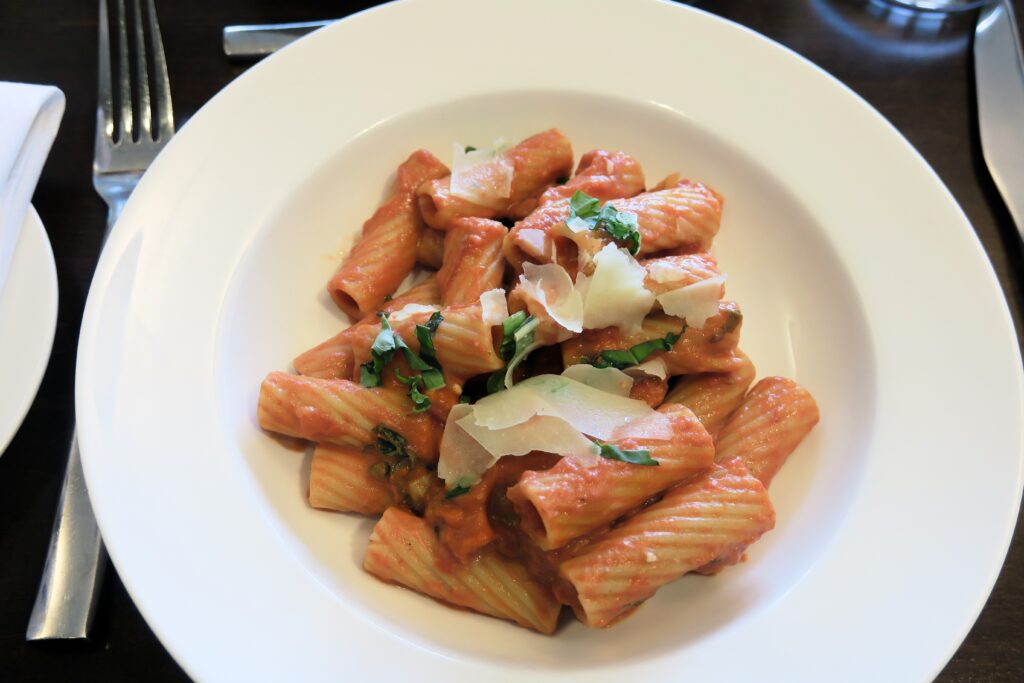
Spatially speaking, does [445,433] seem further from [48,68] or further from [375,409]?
[48,68]

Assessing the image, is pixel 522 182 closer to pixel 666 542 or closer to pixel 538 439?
pixel 538 439

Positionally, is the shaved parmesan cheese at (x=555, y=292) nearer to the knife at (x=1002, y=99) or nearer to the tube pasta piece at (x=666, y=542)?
the tube pasta piece at (x=666, y=542)

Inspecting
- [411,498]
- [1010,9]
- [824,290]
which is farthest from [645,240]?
[1010,9]

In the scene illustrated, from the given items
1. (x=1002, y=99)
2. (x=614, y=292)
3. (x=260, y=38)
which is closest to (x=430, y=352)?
(x=614, y=292)

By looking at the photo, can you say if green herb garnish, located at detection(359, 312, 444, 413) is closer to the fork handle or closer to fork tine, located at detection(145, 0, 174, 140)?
the fork handle

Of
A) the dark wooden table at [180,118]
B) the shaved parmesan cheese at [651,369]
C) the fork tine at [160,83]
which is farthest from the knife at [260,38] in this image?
the shaved parmesan cheese at [651,369]

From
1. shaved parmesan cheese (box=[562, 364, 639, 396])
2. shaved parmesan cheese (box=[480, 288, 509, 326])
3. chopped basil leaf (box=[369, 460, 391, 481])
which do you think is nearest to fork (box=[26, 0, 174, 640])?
chopped basil leaf (box=[369, 460, 391, 481])
